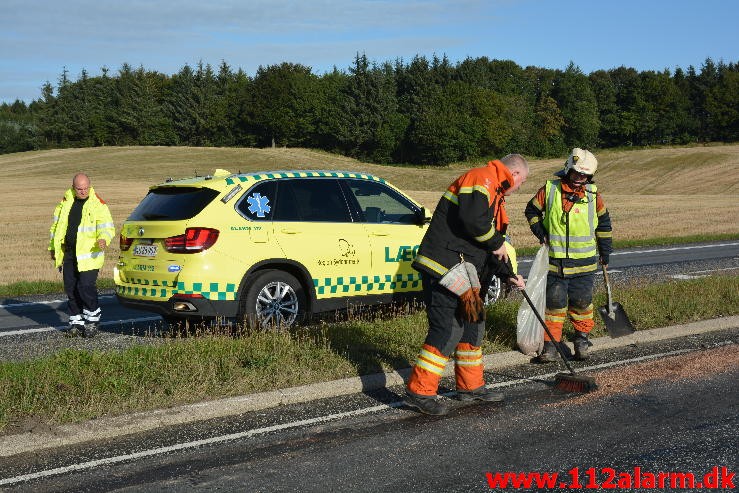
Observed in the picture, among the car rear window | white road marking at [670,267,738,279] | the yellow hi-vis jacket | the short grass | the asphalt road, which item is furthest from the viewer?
white road marking at [670,267,738,279]

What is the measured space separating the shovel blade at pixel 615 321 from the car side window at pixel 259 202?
139 inches

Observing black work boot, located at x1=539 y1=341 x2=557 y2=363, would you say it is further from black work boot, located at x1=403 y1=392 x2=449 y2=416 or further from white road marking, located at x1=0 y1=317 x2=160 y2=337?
white road marking, located at x1=0 y1=317 x2=160 y2=337

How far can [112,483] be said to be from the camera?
4.97 m

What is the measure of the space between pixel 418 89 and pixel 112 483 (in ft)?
329

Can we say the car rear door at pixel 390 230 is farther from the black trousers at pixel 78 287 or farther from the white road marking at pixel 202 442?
the black trousers at pixel 78 287

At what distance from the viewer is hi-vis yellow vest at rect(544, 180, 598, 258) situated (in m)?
8.24

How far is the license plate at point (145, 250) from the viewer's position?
361 inches

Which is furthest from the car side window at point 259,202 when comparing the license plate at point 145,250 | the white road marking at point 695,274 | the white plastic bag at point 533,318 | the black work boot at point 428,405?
the white road marking at point 695,274

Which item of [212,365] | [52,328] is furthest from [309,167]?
[212,365]

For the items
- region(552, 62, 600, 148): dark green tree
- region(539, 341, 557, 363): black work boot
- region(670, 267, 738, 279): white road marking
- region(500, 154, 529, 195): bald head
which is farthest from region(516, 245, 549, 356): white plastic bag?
region(552, 62, 600, 148): dark green tree

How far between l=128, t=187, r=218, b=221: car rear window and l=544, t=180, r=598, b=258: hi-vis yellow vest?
3409 millimetres

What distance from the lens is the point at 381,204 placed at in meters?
10.3

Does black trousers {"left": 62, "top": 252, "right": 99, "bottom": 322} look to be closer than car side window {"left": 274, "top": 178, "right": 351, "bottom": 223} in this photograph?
No

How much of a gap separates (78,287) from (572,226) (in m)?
5.43
